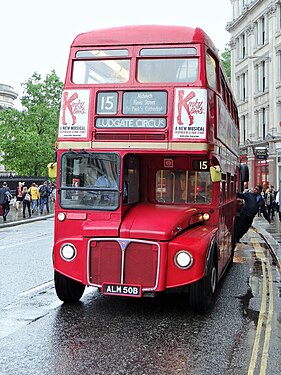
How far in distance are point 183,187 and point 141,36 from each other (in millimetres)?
2502

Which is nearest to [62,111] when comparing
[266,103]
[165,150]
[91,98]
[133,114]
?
[91,98]

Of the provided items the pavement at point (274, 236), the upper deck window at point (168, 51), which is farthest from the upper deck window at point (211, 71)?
the pavement at point (274, 236)

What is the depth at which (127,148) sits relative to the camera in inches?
331

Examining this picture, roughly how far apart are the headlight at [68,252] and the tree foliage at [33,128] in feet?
158

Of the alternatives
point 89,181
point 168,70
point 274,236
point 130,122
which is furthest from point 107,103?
point 274,236

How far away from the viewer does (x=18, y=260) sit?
13719 mm

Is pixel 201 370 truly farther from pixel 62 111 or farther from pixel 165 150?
pixel 62 111

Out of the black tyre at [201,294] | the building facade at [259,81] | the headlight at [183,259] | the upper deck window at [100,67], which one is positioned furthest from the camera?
the building facade at [259,81]

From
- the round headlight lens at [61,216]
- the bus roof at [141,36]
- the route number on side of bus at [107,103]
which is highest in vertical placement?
the bus roof at [141,36]

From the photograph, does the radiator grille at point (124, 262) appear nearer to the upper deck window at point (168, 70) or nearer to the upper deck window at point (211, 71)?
the upper deck window at point (168, 70)

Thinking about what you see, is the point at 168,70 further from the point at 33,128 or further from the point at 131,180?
the point at 33,128

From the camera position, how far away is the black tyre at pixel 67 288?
8.48m

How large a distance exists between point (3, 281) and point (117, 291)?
3834 mm

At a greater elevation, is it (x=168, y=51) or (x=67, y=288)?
(x=168, y=51)
